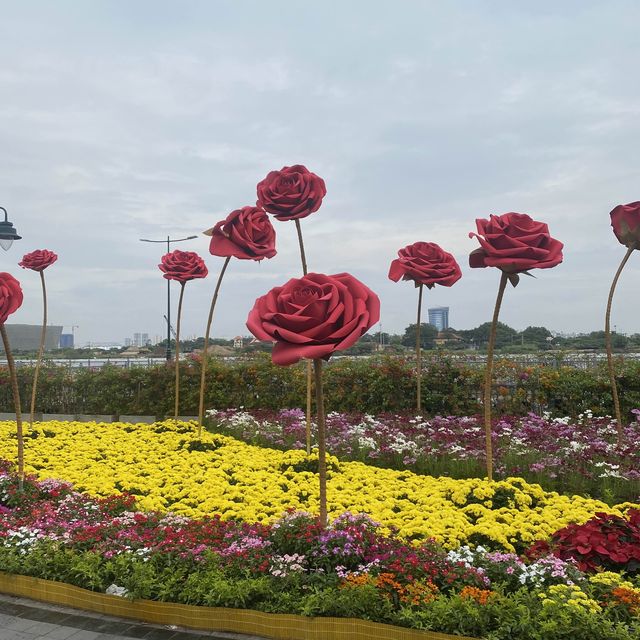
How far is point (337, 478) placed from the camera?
239 inches

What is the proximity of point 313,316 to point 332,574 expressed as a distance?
1.46 meters

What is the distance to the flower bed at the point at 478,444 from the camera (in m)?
5.90

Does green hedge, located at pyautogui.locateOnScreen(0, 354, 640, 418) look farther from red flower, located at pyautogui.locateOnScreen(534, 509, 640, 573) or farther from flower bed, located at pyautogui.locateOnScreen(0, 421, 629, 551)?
red flower, located at pyautogui.locateOnScreen(534, 509, 640, 573)

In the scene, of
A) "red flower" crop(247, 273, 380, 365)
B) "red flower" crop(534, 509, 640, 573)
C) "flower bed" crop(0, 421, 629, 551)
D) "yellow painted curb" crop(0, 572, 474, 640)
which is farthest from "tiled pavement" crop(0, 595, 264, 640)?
"red flower" crop(534, 509, 640, 573)

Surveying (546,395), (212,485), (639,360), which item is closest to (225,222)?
(212,485)

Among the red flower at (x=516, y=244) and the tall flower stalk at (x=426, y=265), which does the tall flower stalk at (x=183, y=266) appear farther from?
the red flower at (x=516, y=244)

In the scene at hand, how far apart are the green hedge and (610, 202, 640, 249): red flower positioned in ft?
10.9

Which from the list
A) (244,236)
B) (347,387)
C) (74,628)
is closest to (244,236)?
(244,236)

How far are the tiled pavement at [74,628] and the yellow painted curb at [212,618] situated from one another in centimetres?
4

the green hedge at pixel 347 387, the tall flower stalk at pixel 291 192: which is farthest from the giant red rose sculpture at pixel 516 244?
the green hedge at pixel 347 387

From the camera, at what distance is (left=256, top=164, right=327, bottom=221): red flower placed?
591 cm

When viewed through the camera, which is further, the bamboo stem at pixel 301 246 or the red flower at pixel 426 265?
the red flower at pixel 426 265

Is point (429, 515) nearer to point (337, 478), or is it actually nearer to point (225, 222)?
point (337, 478)

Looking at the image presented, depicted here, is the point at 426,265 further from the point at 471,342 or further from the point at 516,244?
the point at 471,342
